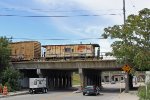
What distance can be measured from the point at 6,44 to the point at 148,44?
27353 mm

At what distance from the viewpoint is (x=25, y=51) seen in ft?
232

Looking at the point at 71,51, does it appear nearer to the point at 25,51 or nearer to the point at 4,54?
the point at 25,51

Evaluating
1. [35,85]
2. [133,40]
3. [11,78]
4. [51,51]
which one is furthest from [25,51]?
[133,40]

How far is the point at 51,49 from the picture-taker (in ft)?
233

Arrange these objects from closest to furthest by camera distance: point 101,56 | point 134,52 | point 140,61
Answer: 1. point 140,61
2. point 134,52
3. point 101,56

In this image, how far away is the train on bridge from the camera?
68250mm

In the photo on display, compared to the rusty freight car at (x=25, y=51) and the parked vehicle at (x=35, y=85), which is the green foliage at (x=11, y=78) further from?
the rusty freight car at (x=25, y=51)

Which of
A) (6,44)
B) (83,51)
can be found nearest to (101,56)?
(83,51)

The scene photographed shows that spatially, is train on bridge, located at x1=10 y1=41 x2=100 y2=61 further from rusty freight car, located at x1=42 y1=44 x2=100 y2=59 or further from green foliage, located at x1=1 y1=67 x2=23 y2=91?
green foliage, located at x1=1 y1=67 x2=23 y2=91

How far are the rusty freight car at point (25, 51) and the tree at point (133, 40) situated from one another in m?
20.6

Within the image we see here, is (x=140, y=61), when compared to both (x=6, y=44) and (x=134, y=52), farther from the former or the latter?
(x=6, y=44)

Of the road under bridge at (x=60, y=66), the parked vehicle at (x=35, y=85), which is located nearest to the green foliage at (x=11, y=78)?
the road under bridge at (x=60, y=66)

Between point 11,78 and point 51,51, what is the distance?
11.4m

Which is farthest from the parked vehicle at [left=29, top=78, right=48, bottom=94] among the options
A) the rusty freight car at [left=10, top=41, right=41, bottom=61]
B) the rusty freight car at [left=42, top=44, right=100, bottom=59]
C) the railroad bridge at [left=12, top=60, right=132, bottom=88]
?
the rusty freight car at [left=10, top=41, right=41, bottom=61]
